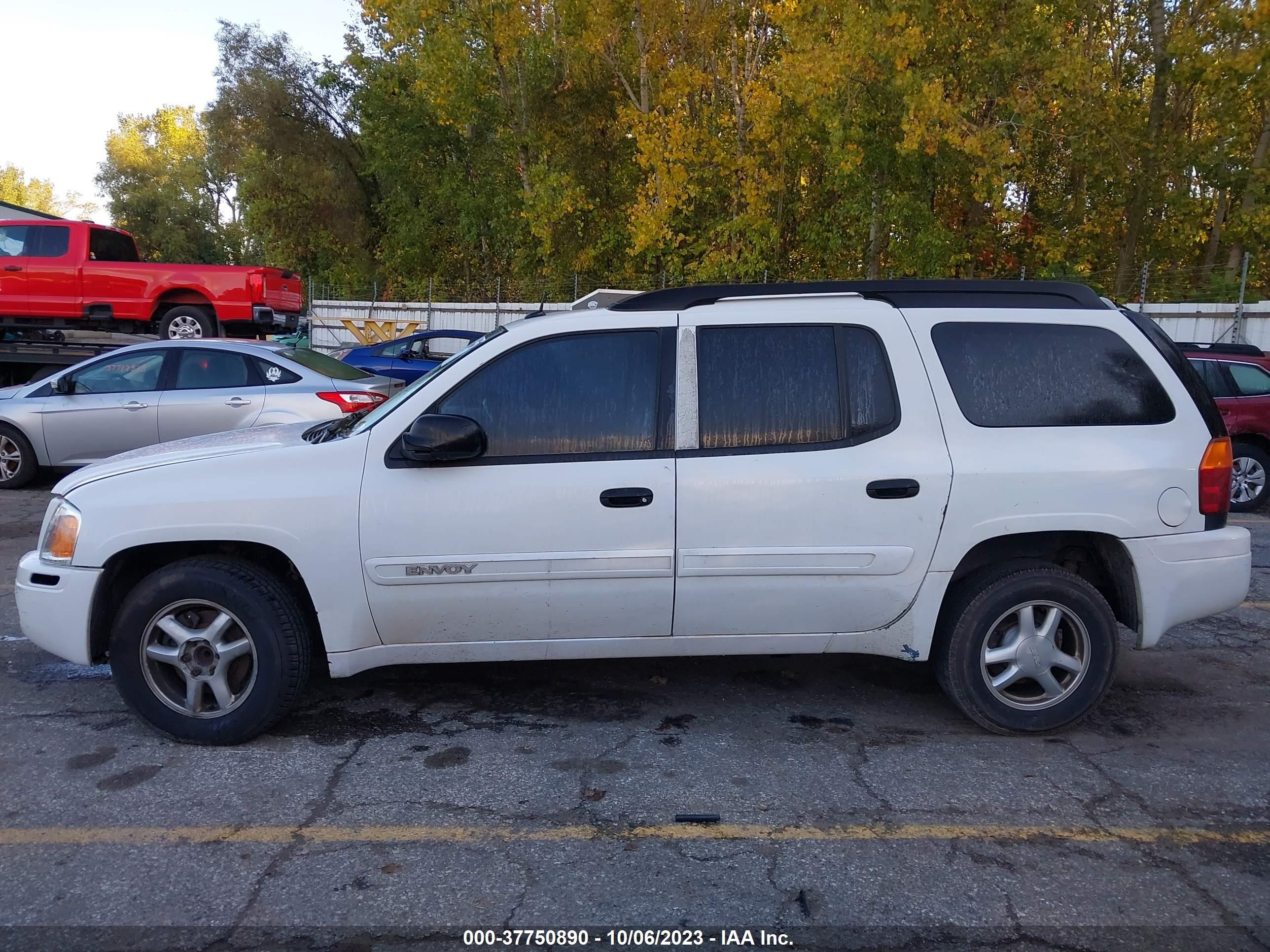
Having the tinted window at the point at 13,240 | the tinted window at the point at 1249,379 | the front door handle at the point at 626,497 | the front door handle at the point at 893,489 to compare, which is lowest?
the front door handle at the point at 626,497

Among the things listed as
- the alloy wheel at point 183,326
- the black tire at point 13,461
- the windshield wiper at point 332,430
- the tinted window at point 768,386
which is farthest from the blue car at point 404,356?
the tinted window at point 768,386

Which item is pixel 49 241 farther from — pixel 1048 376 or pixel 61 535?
pixel 1048 376

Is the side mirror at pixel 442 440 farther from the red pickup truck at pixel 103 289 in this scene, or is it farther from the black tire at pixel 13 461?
the red pickup truck at pixel 103 289

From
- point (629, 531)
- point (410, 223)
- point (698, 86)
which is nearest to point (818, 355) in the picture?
point (629, 531)

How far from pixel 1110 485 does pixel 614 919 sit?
264 cm

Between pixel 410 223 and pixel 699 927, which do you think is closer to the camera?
pixel 699 927

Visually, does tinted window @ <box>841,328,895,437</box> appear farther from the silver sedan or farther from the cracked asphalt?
the silver sedan

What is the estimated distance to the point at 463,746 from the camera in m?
4.13

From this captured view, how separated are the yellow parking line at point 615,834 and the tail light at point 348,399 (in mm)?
5727

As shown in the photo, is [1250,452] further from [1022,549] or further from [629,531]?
[629,531]

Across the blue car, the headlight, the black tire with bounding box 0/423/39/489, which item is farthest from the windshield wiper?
the blue car

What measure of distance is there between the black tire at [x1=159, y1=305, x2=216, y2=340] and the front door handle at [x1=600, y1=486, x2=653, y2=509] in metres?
12.3

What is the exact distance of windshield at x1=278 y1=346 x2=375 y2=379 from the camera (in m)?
9.23

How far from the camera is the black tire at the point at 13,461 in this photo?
388 inches
